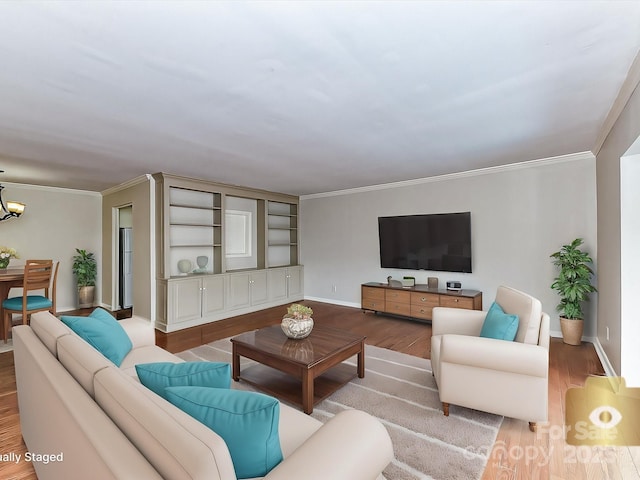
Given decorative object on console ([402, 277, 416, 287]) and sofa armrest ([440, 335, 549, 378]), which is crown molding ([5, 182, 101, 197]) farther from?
sofa armrest ([440, 335, 549, 378])

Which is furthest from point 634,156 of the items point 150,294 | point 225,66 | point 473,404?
point 150,294

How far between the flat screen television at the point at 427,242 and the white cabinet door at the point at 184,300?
321cm

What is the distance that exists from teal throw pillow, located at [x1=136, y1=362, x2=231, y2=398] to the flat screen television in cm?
436

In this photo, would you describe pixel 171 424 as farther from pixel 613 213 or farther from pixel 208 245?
pixel 208 245

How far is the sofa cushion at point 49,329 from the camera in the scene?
1.74 m

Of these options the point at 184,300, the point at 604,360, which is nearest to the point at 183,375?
the point at 184,300

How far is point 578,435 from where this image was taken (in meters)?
2.15

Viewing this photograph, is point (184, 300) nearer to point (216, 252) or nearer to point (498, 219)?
point (216, 252)

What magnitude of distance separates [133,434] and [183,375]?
0.39 metres

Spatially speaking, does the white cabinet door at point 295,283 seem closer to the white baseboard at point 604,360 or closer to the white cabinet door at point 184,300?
the white cabinet door at point 184,300

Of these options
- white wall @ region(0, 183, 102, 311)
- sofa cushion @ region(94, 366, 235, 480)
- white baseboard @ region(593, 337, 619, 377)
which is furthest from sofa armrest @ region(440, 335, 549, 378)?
white wall @ region(0, 183, 102, 311)

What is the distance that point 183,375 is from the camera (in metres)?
1.34

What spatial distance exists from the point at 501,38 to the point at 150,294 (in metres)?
5.21

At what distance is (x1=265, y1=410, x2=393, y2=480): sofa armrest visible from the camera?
961 mm
